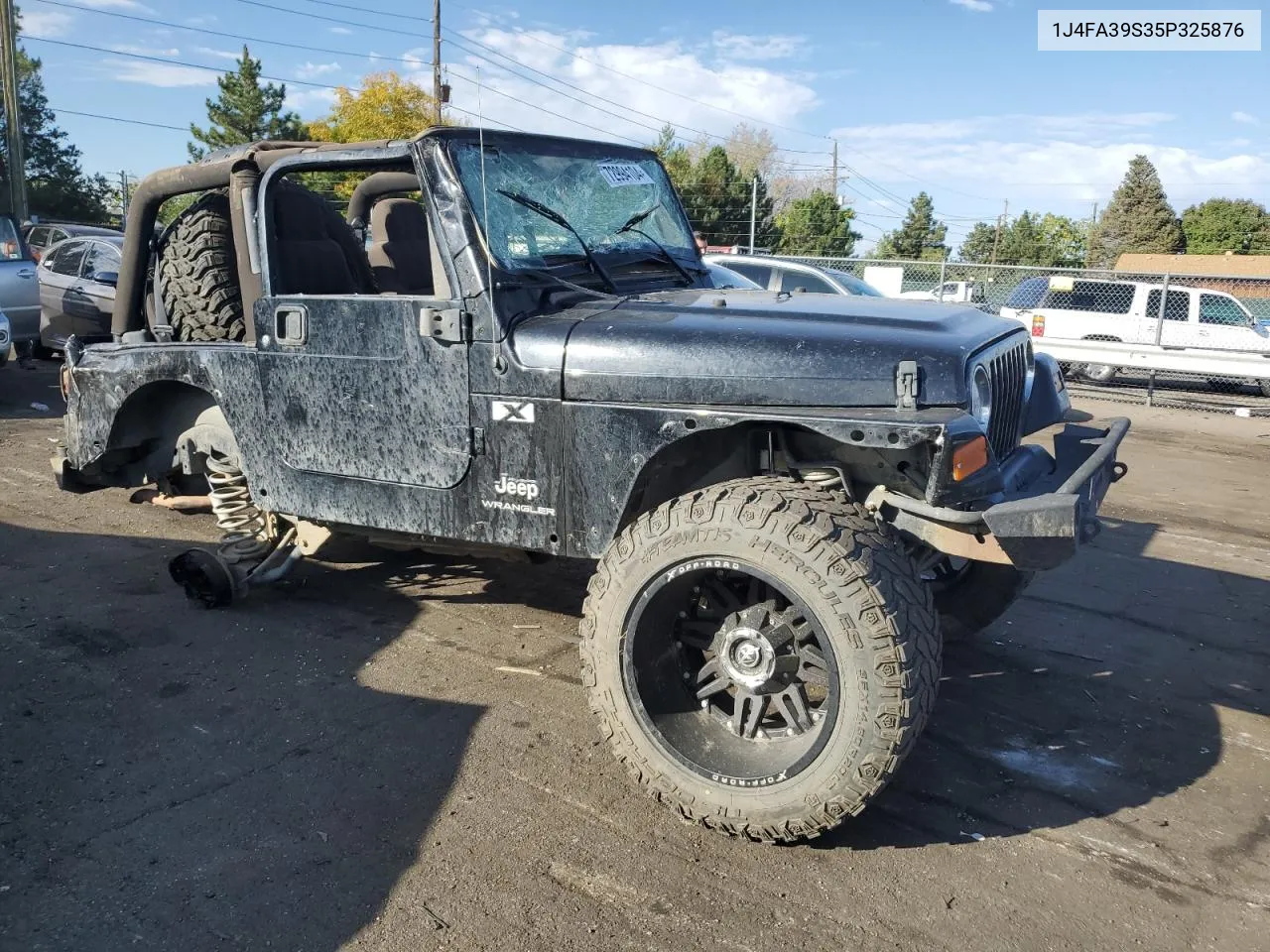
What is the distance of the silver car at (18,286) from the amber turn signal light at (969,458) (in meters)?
11.9

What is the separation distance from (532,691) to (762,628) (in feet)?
4.42

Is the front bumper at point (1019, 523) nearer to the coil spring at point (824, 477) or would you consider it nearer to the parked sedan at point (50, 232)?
the coil spring at point (824, 477)

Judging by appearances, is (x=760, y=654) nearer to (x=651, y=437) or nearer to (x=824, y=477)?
(x=824, y=477)

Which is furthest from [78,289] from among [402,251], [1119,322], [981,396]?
[1119,322]

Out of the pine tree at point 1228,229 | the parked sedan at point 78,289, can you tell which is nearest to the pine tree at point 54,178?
the parked sedan at point 78,289

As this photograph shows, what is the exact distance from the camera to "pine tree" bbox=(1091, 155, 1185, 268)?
54.9 meters

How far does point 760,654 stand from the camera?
3.12 m

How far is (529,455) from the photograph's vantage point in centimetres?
349

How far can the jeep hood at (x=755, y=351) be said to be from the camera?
2.99 m

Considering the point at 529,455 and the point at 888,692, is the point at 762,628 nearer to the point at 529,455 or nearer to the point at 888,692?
the point at 888,692

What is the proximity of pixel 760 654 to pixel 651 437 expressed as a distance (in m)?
0.78

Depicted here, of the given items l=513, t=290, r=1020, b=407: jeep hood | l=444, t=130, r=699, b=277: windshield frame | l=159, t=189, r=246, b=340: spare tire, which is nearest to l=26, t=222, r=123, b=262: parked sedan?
l=159, t=189, r=246, b=340: spare tire

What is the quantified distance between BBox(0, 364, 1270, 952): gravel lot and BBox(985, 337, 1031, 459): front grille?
1.14 metres

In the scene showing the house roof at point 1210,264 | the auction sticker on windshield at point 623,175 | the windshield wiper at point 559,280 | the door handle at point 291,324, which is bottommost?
the door handle at point 291,324
